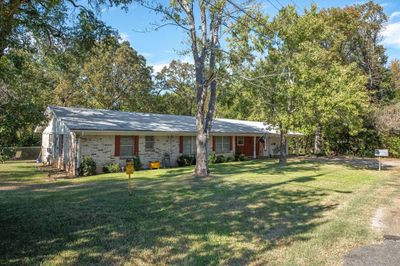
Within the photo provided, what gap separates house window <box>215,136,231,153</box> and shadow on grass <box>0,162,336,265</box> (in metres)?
14.0

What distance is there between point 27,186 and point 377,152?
59.2 ft

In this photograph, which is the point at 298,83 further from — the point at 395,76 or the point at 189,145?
the point at 395,76

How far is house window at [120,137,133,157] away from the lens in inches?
767

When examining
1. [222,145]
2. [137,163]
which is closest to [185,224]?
[137,163]

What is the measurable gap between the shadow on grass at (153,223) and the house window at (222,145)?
1400cm

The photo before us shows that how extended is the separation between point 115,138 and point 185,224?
12.9 meters

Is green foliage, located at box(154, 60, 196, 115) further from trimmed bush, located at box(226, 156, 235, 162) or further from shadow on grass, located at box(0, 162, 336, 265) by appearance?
shadow on grass, located at box(0, 162, 336, 265)

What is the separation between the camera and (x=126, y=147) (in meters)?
19.7

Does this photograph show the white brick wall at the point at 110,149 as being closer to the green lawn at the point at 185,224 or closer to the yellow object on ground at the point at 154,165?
the yellow object on ground at the point at 154,165

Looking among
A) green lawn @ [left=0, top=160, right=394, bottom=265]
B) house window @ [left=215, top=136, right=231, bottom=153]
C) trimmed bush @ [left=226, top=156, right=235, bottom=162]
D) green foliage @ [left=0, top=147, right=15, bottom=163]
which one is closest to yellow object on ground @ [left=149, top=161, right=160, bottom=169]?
house window @ [left=215, top=136, right=231, bottom=153]

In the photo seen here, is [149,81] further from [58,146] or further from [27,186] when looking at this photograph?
[27,186]

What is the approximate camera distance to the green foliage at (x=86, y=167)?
55.6 ft

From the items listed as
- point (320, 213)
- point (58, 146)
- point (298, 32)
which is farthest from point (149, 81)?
point (320, 213)

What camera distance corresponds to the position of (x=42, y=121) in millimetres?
7090
